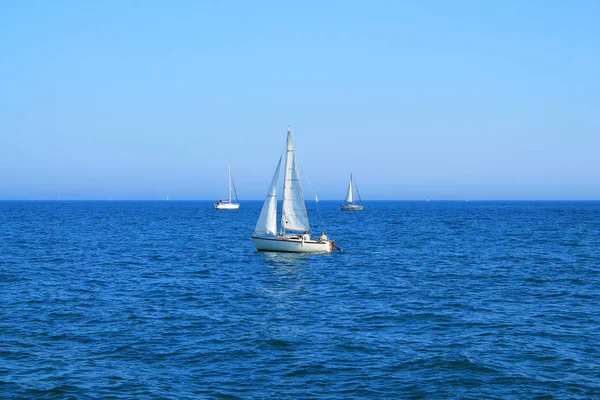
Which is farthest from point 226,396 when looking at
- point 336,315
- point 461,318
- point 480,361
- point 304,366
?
point 461,318

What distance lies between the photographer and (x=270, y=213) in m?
58.3

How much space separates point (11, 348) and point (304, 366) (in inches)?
493

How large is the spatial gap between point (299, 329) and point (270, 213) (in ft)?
101

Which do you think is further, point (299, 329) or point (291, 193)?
point (291, 193)

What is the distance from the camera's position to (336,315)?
31406 mm

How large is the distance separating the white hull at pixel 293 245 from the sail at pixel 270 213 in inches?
36.6

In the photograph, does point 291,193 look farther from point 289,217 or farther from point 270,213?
point 270,213

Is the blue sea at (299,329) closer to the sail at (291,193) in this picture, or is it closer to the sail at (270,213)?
the sail at (291,193)

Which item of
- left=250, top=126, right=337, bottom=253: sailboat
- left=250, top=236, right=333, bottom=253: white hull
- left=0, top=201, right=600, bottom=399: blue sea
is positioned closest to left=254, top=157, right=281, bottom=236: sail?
left=250, top=126, right=337, bottom=253: sailboat

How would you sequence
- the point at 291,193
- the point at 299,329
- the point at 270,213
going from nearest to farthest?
the point at 299,329 < the point at 270,213 < the point at 291,193

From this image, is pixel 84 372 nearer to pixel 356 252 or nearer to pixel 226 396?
pixel 226 396

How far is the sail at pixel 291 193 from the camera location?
58.6 m

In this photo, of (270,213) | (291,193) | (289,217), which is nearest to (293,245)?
(289,217)

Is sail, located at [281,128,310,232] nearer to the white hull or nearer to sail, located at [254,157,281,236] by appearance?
sail, located at [254,157,281,236]
